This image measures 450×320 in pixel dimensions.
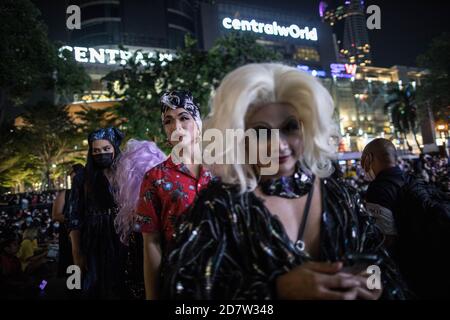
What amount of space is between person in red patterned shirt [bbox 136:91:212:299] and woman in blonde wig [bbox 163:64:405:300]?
0.73 m

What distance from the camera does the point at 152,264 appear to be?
7.17 feet

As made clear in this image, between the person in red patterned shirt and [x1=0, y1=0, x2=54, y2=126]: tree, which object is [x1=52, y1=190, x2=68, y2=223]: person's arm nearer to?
the person in red patterned shirt

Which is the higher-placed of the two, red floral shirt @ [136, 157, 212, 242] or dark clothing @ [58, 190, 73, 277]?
red floral shirt @ [136, 157, 212, 242]

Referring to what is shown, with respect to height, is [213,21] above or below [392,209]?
above

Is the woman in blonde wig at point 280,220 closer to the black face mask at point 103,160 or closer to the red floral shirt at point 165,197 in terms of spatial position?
the red floral shirt at point 165,197

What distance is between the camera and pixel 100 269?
3.46m

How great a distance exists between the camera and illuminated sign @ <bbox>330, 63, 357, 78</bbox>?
230 feet

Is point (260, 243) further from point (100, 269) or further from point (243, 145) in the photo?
point (100, 269)

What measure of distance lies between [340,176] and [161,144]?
13.2 meters

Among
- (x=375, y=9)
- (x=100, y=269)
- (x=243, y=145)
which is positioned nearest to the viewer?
(x=243, y=145)

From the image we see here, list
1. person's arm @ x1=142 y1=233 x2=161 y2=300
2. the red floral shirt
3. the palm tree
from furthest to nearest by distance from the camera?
the palm tree → the red floral shirt → person's arm @ x1=142 y1=233 x2=161 y2=300

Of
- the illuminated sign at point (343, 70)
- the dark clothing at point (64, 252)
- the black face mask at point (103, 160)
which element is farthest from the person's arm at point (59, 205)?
the illuminated sign at point (343, 70)

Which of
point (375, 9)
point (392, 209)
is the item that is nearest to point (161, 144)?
point (375, 9)

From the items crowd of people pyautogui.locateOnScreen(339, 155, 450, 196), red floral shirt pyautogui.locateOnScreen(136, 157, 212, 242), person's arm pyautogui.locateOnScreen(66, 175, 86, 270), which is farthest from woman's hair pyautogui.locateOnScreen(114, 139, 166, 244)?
crowd of people pyautogui.locateOnScreen(339, 155, 450, 196)
